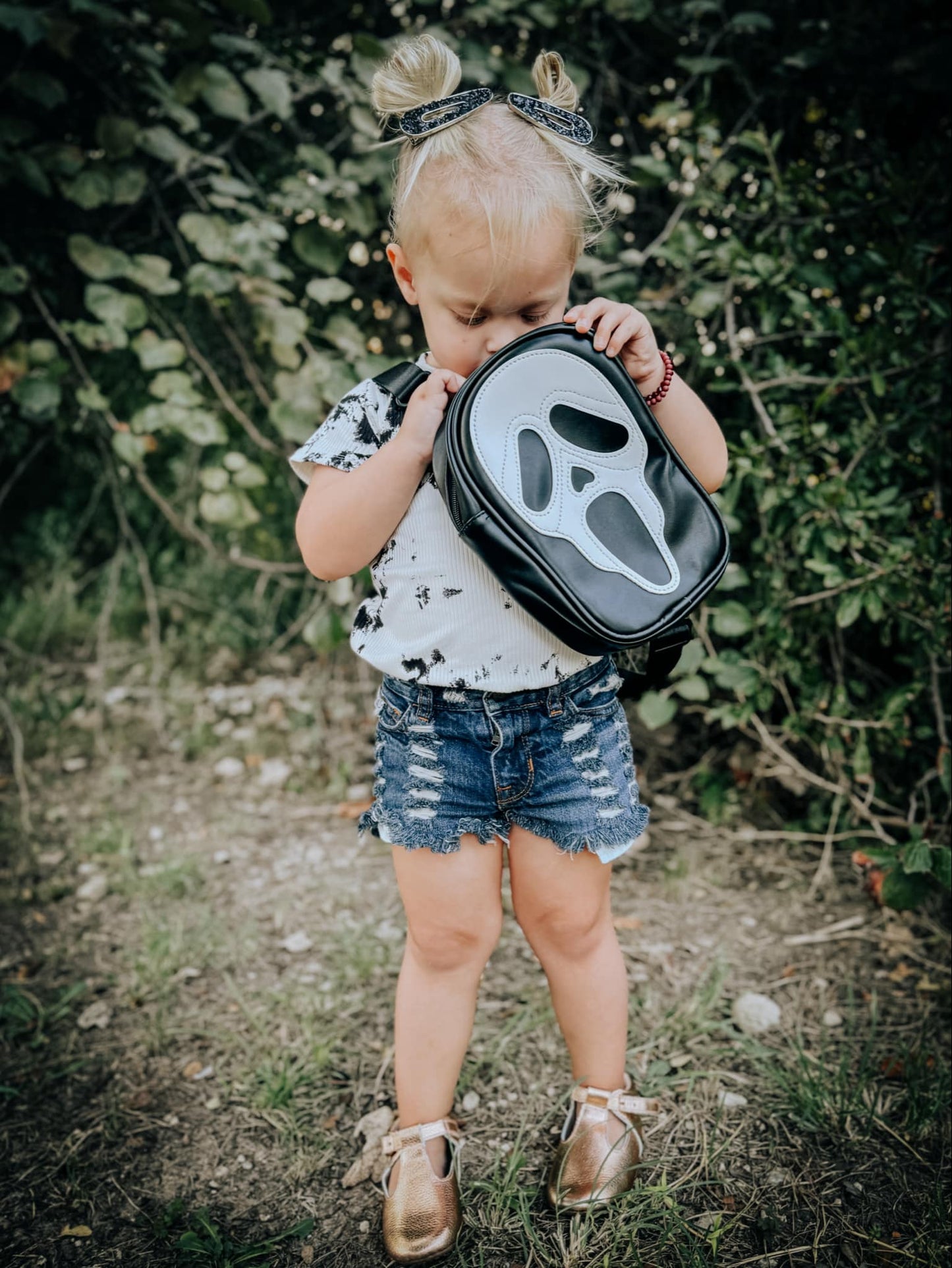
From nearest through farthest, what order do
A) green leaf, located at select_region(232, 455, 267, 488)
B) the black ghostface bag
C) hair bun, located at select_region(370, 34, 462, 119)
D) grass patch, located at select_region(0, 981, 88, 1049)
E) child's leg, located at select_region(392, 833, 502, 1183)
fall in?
1. the black ghostface bag
2. hair bun, located at select_region(370, 34, 462, 119)
3. child's leg, located at select_region(392, 833, 502, 1183)
4. grass patch, located at select_region(0, 981, 88, 1049)
5. green leaf, located at select_region(232, 455, 267, 488)

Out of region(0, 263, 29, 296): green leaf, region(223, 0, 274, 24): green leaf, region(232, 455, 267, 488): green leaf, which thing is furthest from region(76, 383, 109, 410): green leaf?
region(223, 0, 274, 24): green leaf

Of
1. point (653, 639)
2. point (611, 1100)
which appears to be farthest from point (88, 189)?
point (611, 1100)

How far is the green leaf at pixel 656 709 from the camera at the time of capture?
6.82 feet

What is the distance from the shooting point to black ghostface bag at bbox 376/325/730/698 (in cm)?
112

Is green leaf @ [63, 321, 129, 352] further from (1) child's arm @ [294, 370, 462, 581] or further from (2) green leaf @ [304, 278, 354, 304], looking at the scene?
(1) child's arm @ [294, 370, 462, 581]

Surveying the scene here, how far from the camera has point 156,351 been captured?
7.23 feet

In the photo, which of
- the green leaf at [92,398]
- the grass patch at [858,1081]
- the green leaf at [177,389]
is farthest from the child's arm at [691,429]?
the green leaf at [92,398]

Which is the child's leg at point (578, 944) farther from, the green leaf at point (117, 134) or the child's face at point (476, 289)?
the green leaf at point (117, 134)

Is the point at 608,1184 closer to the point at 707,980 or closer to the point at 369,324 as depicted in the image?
the point at 707,980

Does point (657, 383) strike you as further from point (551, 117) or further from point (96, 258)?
point (96, 258)

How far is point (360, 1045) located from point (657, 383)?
52.9 inches

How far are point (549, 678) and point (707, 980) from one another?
1.01 m

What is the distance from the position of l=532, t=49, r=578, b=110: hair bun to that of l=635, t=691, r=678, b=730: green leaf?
47.4 inches

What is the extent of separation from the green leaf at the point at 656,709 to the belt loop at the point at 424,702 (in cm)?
91
